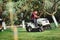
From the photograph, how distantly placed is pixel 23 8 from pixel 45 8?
137mm

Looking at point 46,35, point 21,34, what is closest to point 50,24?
point 46,35

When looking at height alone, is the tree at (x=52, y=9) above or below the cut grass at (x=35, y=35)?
above

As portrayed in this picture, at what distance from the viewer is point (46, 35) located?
91 cm

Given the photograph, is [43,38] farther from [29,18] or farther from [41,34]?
[29,18]

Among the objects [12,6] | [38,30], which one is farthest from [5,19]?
[38,30]

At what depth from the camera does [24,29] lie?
0.91m

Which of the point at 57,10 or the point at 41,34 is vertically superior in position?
the point at 57,10

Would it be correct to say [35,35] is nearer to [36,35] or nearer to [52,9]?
[36,35]

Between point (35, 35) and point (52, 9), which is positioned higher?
point (52, 9)

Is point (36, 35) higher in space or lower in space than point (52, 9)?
lower

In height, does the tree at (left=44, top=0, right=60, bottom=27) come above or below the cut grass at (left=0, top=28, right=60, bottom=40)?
above

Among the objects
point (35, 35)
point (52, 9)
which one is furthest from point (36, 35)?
point (52, 9)

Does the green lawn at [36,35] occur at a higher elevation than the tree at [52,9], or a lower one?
lower

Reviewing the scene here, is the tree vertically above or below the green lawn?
above
